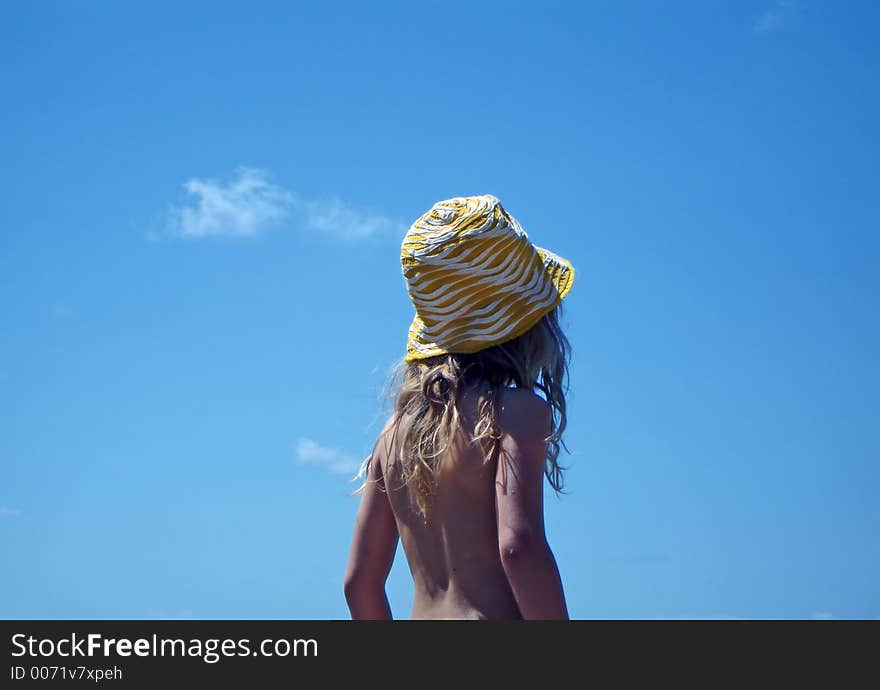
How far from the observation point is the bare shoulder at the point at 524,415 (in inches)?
159

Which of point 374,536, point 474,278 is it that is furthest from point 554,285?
point 374,536

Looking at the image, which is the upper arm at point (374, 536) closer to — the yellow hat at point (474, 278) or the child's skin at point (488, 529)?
the child's skin at point (488, 529)

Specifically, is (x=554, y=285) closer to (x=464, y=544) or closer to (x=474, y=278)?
(x=474, y=278)

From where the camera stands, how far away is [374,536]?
15.3ft

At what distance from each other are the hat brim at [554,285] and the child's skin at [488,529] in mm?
322

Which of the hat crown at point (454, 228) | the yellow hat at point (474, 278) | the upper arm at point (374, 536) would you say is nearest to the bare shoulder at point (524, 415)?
the yellow hat at point (474, 278)

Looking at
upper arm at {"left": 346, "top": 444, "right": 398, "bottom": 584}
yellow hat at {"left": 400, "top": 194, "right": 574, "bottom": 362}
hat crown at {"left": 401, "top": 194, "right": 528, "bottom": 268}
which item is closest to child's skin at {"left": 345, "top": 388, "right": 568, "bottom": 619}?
upper arm at {"left": 346, "top": 444, "right": 398, "bottom": 584}

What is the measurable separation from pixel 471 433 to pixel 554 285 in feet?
2.83

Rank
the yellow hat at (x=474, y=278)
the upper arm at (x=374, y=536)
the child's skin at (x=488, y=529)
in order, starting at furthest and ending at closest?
the upper arm at (x=374, y=536) → the yellow hat at (x=474, y=278) → the child's skin at (x=488, y=529)
